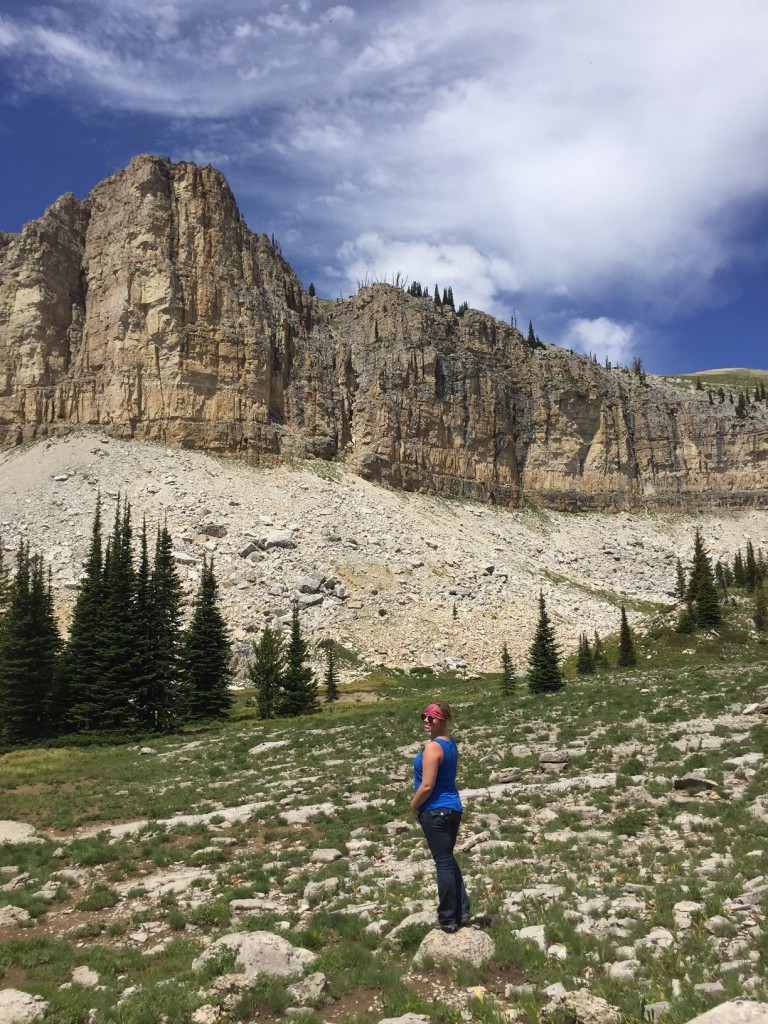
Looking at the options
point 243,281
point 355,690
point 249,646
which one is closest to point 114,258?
point 243,281

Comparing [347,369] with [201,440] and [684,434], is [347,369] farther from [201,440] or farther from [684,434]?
[684,434]

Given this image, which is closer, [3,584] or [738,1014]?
[738,1014]

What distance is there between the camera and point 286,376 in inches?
4850

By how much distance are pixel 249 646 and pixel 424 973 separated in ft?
195

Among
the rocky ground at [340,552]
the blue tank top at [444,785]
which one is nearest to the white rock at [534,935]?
the blue tank top at [444,785]

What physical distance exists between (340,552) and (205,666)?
120 feet

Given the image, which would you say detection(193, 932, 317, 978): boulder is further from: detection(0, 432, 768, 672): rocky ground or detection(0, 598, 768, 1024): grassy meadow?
detection(0, 432, 768, 672): rocky ground

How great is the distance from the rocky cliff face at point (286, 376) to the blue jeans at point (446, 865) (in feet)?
336

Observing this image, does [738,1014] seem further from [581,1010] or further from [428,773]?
[428,773]

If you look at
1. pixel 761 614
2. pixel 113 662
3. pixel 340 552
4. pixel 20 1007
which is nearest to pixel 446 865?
pixel 20 1007

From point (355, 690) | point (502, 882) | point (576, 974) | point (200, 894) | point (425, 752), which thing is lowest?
point (355, 690)

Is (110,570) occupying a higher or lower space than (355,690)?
higher

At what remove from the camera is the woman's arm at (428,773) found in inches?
341

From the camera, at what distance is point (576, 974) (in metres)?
7.21
